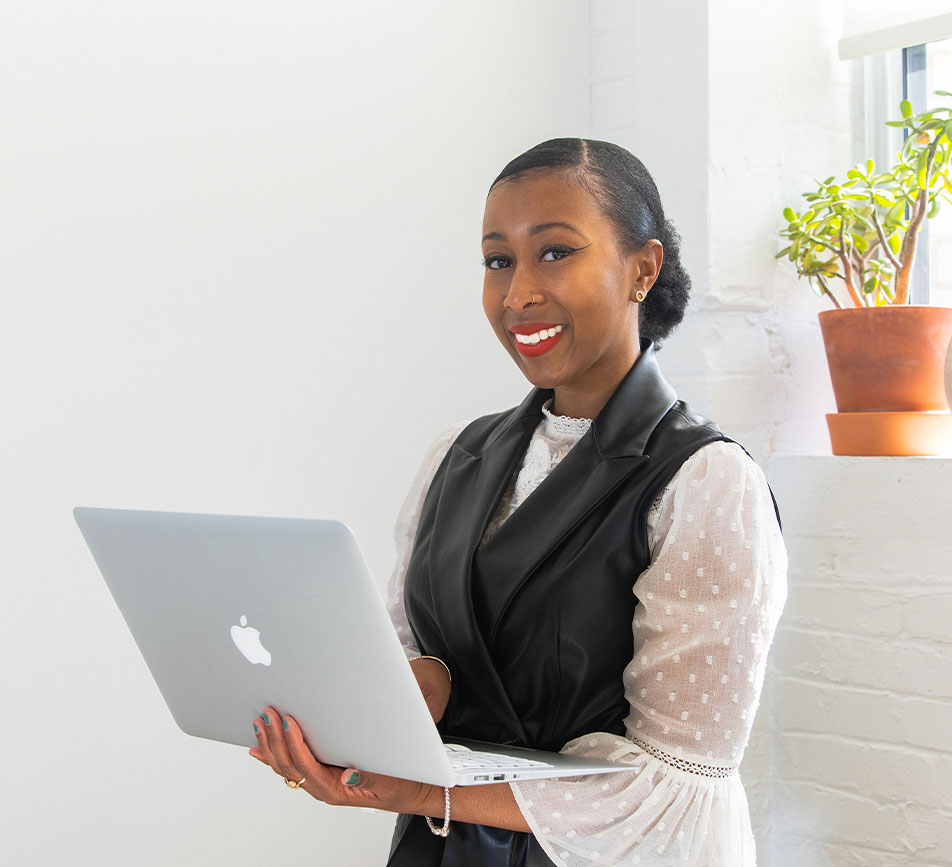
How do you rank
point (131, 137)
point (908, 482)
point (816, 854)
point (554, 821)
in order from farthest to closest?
point (816, 854), point (908, 482), point (131, 137), point (554, 821)

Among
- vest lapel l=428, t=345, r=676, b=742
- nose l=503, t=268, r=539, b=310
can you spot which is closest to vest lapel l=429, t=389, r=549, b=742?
vest lapel l=428, t=345, r=676, b=742

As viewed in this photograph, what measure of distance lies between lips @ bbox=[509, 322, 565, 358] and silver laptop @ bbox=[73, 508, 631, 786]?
397 mm

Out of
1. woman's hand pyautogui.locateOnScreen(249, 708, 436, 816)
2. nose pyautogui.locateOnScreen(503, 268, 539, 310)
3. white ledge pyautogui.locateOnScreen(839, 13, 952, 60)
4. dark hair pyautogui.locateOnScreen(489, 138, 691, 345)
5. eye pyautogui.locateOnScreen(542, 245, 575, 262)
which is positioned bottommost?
woman's hand pyautogui.locateOnScreen(249, 708, 436, 816)

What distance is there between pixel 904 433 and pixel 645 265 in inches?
34.6

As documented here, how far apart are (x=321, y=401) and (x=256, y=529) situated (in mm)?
951

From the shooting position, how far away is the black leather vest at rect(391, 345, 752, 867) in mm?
1113

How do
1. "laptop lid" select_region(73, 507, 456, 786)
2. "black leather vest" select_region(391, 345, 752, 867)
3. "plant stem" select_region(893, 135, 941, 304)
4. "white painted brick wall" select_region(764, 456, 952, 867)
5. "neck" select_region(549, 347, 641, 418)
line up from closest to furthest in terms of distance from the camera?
"laptop lid" select_region(73, 507, 456, 786) → "black leather vest" select_region(391, 345, 752, 867) → "neck" select_region(549, 347, 641, 418) → "white painted brick wall" select_region(764, 456, 952, 867) → "plant stem" select_region(893, 135, 941, 304)

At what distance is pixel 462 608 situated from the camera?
45.9 inches

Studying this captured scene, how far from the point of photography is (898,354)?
1.87 m

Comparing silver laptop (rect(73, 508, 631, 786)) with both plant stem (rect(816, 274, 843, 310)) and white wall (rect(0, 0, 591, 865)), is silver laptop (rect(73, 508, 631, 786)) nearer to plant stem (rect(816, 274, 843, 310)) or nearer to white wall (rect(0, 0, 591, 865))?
white wall (rect(0, 0, 591, 865))

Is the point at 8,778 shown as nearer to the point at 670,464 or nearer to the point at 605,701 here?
the point at 605,701

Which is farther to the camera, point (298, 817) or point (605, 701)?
point (298, 817)

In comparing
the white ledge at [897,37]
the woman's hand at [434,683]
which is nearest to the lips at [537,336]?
the woman's hand at [434,683]

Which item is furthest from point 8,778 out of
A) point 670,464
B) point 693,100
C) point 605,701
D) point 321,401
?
point 693,100
